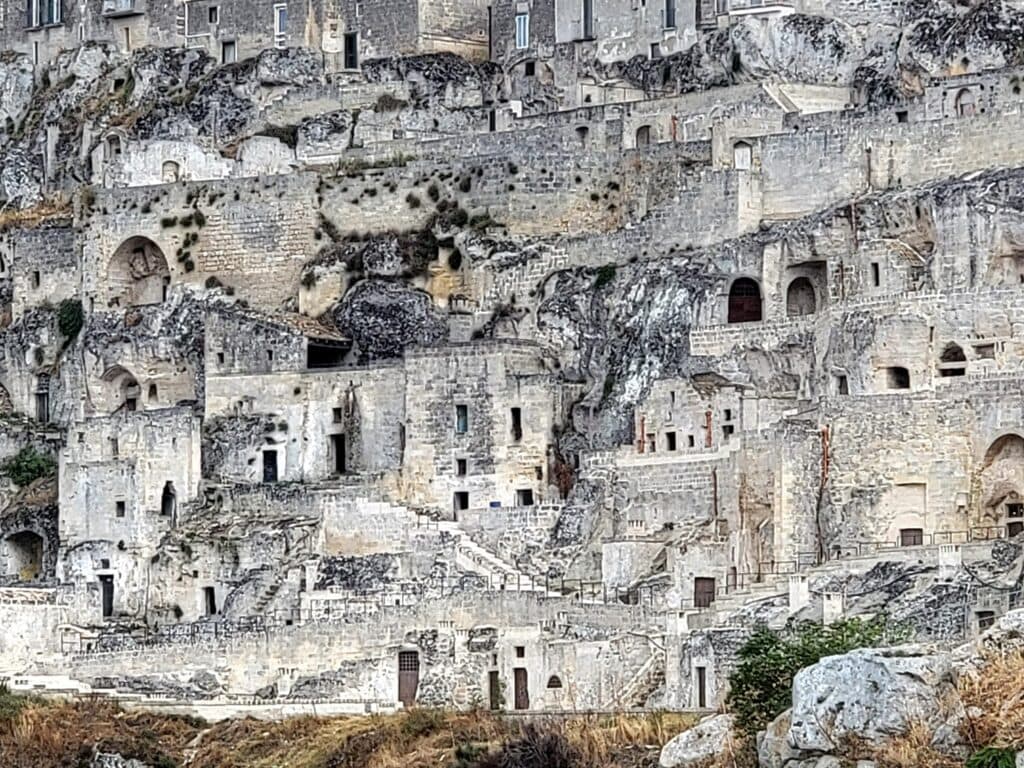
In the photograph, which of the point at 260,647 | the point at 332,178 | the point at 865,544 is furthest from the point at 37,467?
the point at 865,544

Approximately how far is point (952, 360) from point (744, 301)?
26.9ft

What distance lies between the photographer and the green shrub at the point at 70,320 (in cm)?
9944

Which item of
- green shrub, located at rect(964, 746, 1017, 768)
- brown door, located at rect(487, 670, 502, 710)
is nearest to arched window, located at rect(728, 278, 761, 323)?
brown door, located at rect(487, 670, 502, 710)

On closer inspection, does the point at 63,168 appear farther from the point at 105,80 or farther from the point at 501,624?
the point at 501,624

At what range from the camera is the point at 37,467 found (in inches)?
3767

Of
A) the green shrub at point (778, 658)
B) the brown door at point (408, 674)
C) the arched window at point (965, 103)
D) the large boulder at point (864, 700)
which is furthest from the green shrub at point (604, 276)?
the large boulder at point (864, 700)

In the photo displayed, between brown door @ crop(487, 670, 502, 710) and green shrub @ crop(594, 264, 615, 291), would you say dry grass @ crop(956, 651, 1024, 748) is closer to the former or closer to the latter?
brown door @ crop(487, 670, 502, 710)

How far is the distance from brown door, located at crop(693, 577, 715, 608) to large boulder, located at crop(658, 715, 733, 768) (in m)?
21.9

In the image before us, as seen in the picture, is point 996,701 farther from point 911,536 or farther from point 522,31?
point 522,31

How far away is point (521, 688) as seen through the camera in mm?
76500

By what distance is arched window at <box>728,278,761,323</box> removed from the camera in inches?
3447

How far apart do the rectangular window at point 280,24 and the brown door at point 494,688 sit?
3339 cm

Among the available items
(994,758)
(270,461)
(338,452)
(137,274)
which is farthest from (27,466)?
(994,758)

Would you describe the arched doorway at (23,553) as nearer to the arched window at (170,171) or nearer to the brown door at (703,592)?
the arched window at (170,171)
